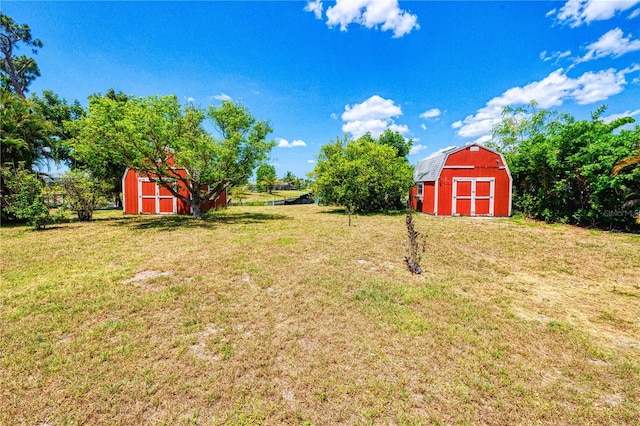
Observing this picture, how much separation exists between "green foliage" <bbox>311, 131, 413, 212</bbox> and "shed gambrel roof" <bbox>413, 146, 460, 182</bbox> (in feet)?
4.22

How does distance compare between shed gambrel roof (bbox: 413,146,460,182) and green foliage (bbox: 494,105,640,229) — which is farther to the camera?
shed gambrel roof (bbox: 413,146,460,182)

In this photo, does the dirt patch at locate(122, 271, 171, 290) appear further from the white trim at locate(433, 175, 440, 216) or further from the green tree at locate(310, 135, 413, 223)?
the white trim at locate(433, 175, 440, 216)

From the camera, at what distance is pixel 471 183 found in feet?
55.9

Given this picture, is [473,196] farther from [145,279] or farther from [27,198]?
[27,198]

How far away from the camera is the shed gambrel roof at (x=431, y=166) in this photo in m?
17.2

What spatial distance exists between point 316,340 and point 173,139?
1323 cm

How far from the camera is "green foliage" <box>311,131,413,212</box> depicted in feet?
62.9

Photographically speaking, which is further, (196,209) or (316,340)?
(196,209)

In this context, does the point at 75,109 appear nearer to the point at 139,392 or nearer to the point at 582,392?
the point at 139,392

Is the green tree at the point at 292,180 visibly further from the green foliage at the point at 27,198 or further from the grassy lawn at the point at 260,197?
the green foliage at the point at 27,198

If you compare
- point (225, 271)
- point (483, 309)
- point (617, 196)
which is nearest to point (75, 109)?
point (225, 271)

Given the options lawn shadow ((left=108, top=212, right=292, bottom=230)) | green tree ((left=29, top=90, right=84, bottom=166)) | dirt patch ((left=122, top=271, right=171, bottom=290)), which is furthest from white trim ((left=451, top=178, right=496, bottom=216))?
green tree ((left=29, top=90, right=84, bottom=166))

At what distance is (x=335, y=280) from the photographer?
557 centimetres

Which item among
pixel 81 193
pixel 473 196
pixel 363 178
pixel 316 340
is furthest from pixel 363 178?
pixel 81 193
